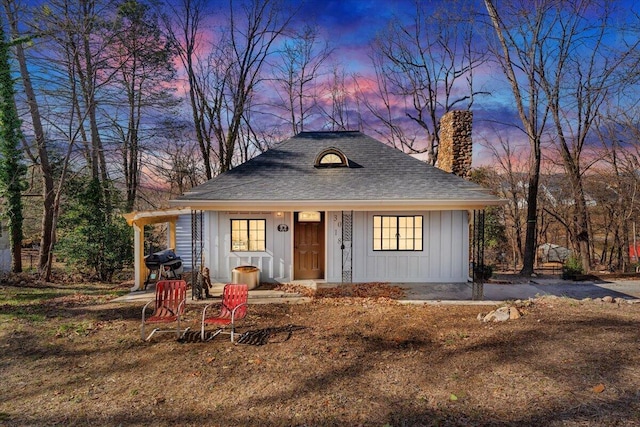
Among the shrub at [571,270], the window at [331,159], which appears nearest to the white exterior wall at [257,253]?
the window at [331,159]

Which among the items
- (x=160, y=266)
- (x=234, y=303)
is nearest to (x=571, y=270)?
(x=234, y=303)

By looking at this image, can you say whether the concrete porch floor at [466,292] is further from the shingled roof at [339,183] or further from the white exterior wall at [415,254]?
the shingled roof at [339,183]

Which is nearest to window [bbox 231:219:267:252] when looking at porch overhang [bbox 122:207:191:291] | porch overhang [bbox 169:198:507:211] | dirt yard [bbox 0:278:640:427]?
porch overhang [bbox 169:198:507:211]

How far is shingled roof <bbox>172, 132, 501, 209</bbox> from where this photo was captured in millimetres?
8789

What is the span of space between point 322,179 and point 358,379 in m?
7.03

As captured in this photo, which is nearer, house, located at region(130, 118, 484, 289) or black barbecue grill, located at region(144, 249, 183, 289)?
house, located at region(130, 118, 484, 289)

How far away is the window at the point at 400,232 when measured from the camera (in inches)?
391

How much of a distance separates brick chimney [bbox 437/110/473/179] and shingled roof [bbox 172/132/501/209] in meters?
2.22

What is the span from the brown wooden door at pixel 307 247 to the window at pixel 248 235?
1.05 metres

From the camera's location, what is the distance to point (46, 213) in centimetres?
1239

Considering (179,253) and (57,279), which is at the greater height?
(179,253)

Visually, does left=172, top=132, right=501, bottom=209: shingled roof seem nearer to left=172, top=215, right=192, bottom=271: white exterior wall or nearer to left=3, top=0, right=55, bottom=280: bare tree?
left=172, top=215, right=192, bottom=271: white exterior wall

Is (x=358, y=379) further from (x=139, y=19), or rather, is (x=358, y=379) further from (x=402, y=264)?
(x=139, y=19)

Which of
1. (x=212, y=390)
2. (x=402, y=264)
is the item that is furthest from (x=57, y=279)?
(x=402, y=264)
